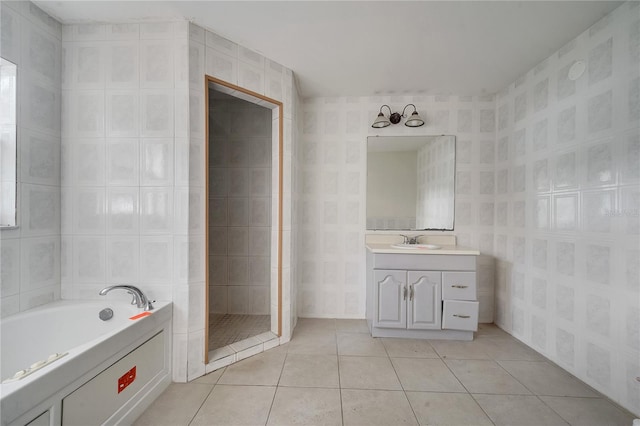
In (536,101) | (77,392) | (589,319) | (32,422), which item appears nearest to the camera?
(32,422)

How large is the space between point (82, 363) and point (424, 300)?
217 centimetres

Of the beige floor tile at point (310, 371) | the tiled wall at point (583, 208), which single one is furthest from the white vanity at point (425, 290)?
the beige floor tile at point (310, 371)

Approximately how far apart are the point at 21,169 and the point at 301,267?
2092 mm

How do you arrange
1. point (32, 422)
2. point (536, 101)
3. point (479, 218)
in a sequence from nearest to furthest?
point (32, 422), point (536, 101), point (479, 218)

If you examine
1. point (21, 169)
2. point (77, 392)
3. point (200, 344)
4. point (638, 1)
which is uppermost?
point (638, 1)

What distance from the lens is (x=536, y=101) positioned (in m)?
2.07

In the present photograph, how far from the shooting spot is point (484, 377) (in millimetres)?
1710

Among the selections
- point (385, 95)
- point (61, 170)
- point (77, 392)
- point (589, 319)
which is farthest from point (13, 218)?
point (589, 319)

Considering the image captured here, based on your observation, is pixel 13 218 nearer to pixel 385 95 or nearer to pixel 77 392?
pixel 77 392

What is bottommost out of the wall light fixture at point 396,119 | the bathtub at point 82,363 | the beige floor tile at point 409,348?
the beige floor tile at point 409,348

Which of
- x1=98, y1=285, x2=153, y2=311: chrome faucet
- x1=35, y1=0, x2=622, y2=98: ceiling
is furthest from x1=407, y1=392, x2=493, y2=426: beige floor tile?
x1=35, y1=0, x2=622, y2=98: ceiling

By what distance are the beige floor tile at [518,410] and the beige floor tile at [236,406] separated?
48.1 inches

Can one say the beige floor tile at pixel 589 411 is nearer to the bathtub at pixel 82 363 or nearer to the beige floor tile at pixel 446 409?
the beige floor tile at pixel 446 409

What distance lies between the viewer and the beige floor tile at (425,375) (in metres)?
1.60
